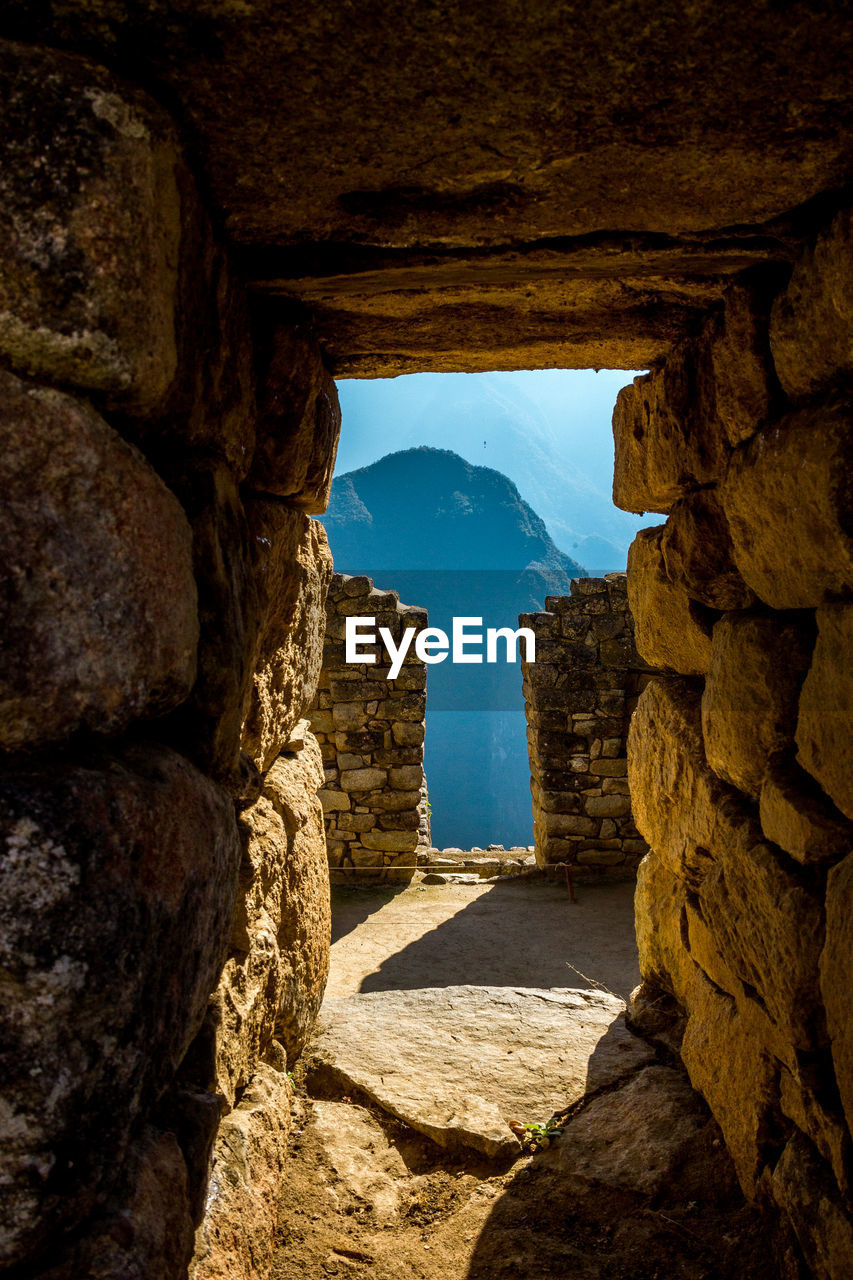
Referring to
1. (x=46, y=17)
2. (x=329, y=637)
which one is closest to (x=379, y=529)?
(x=329, y=637)

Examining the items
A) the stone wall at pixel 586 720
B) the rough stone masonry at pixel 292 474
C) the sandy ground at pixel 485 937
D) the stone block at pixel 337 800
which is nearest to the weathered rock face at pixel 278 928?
the rough stone masonry at pixel 292 474

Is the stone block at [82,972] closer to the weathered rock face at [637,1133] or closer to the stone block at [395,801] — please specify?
the weathered rock face at [637,1133]

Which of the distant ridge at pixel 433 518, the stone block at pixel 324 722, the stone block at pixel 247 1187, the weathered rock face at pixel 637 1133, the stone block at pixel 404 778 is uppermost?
the distant ridge at pixel 433 518

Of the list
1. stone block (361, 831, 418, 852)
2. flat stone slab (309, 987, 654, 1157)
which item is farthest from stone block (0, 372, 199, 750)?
stone block (361, 831, 418, 852)

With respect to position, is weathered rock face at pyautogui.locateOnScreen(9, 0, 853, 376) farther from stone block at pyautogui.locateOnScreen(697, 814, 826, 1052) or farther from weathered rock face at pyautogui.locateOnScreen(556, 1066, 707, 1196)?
weathered rock face at pyautogui.locateOnScreen(556, 1066, 707, 1196)

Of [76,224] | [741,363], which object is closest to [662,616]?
[741,363]

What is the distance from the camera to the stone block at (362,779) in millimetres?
7148

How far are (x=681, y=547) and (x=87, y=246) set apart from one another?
1.69 m

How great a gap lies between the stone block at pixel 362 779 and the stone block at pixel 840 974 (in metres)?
5.81

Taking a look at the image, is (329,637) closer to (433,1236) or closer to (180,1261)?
(433,1236)

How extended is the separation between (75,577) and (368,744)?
6259 millimetres

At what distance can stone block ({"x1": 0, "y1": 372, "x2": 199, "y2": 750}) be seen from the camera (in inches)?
35.7

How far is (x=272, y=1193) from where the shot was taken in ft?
5.86

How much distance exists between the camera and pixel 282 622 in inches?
82.5
